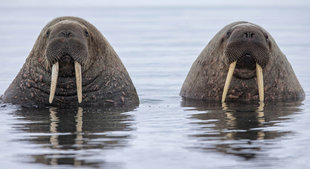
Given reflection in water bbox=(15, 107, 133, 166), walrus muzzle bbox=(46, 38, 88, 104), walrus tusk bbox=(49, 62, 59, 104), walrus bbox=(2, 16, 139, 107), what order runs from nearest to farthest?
reflection in water bbox=(15, 107, 133, 166), walrus muzzle bbox=(46, 38, 88, 104), walrus tusk bbox=(49, 62, 59, 104), walrus bbox=(2, 16, 139, 107)

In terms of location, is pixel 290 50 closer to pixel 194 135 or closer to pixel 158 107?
pixel 158 107

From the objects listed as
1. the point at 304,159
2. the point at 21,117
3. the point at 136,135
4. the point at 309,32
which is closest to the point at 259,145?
the point at 304,159

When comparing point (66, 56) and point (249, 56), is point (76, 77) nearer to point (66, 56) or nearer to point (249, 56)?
point (66, 56)

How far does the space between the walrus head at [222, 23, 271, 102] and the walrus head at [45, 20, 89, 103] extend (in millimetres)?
2262

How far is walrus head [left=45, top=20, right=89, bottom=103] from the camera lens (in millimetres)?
12844

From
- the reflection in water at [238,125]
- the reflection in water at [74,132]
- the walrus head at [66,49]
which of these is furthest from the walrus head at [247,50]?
the walrus head at [66,49]

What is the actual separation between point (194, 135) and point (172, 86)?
681cm

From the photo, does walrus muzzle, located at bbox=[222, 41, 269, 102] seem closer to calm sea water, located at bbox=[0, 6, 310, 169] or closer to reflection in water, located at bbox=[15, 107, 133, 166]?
calm sea water, located at bbox=[0, 6, 310, 169]

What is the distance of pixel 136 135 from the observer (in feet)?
36.9

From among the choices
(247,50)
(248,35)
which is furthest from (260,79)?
(248,35)

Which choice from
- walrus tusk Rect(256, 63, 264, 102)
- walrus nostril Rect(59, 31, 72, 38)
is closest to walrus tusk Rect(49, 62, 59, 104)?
walrus nostril Rect(59, 31, 72, 38)

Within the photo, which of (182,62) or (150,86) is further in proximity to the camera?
(182,62)

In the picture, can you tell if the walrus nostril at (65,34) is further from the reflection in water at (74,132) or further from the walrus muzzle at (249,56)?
the walrus muzzle at (249,56)

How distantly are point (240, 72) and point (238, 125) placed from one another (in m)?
2.59
